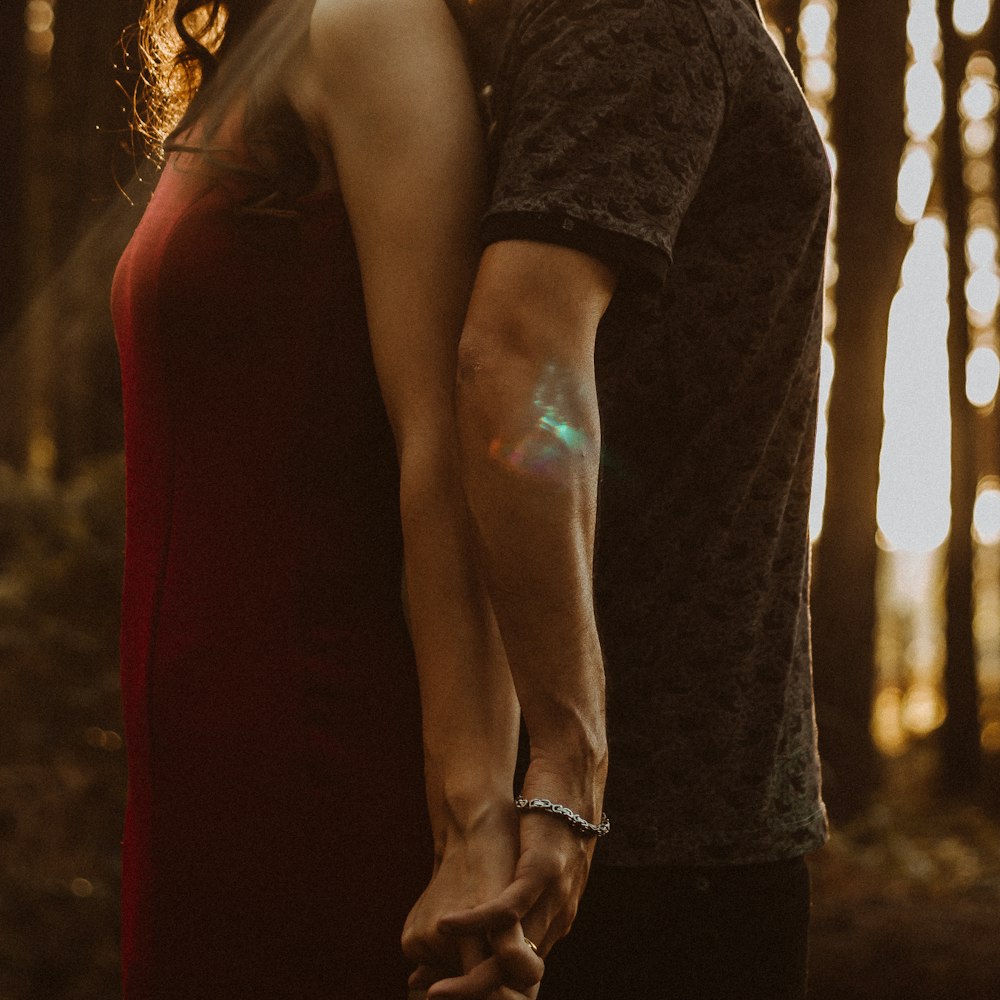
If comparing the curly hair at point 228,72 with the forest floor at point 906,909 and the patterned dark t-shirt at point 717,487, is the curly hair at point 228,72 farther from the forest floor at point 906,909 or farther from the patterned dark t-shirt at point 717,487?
the forest floor at point 906,909

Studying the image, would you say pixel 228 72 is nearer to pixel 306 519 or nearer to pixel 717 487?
pixel 306 519

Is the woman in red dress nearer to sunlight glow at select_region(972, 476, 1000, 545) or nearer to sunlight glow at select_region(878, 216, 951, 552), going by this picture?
sunlight glow at select_region(878, 216, 951, 552)

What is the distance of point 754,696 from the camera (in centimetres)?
156

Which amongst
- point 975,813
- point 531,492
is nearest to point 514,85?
point 531,492

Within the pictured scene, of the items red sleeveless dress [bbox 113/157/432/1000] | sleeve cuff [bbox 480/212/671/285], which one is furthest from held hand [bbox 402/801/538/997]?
sleeve cuff [bbox 480/212/671/285]

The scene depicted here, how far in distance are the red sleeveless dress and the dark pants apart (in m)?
0.24

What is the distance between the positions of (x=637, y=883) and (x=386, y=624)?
1.47ft

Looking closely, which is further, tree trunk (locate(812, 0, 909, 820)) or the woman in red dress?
tree trunk (locate(812, 0, 909, 820))

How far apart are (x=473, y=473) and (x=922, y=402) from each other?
1579cm

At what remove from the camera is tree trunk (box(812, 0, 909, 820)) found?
29.3 ft

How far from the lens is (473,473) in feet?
4.05

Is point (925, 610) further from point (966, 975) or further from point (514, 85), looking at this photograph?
point (514, 85)

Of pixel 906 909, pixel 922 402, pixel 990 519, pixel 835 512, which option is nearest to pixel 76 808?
pixel 906 909

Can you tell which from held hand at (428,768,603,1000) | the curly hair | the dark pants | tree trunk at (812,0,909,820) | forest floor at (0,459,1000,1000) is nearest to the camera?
held hand at (428,768,603,1000)
